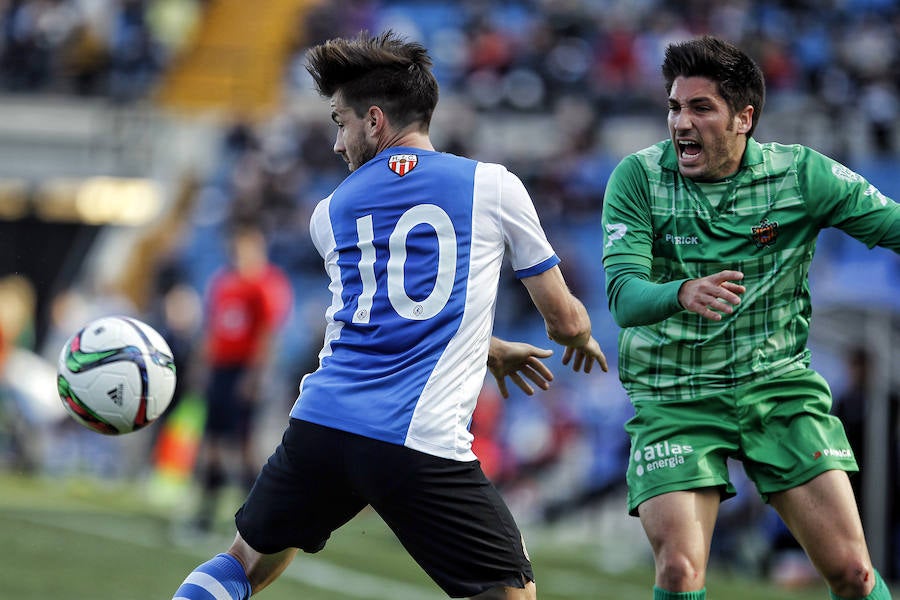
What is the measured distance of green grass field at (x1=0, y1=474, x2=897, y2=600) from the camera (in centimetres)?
869

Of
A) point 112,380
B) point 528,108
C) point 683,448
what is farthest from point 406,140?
point 528,108

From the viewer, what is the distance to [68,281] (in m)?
22.0

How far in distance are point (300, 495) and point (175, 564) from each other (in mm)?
5354

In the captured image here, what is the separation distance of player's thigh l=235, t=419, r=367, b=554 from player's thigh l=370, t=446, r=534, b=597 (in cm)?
18

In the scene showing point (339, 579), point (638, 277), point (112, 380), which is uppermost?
point (638, 277)

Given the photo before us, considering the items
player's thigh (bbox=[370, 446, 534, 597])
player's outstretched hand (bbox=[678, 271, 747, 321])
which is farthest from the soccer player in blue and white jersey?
player's outstretched hand (bbox=[678, 271, 747, 321])

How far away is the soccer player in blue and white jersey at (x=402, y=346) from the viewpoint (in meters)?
4.34

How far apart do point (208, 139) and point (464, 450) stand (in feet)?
60.3

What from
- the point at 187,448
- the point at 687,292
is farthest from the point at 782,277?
the point at 187,448

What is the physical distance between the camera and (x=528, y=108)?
63.6 ft

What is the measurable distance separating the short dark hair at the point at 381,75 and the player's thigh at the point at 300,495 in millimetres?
1085

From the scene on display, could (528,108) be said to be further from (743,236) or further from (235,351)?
(743,236)

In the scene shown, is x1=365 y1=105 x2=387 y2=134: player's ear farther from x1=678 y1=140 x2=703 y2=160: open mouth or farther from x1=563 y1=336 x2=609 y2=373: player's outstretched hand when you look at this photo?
x1=678 y1=140 x2=703 y2=160: open mouth

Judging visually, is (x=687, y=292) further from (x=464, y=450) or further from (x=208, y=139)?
(x=208, y=139)
